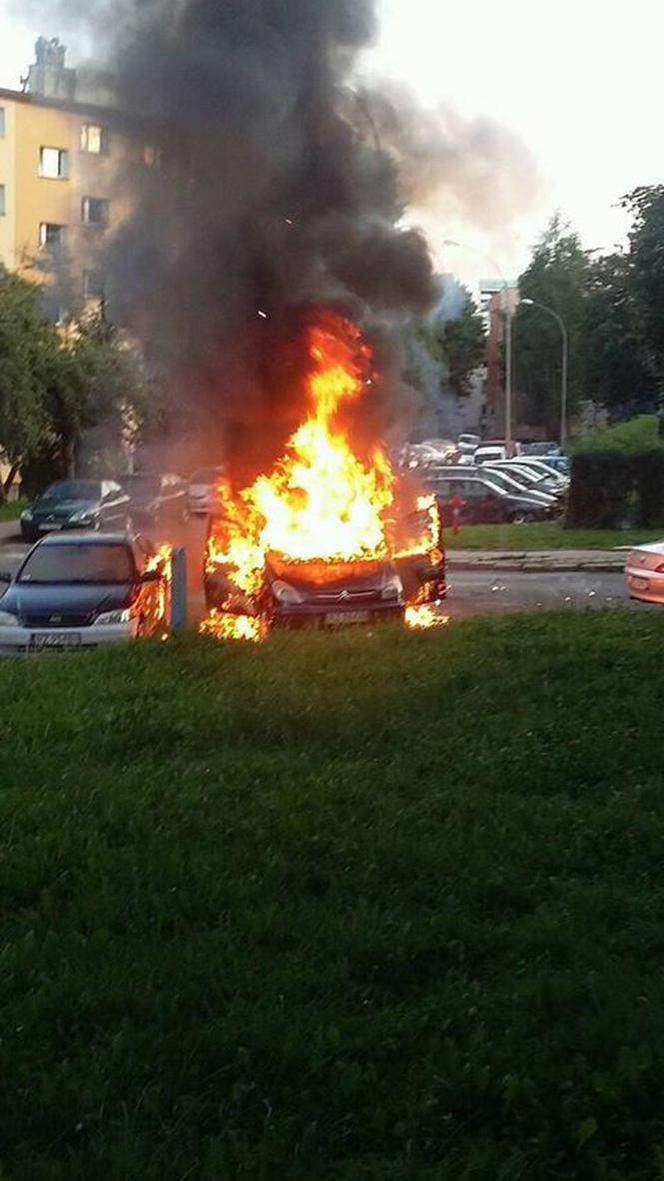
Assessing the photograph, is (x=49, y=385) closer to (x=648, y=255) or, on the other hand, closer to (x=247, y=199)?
Answer: (x=648, y=255)

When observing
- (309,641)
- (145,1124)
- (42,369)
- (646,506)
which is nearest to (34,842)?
(145,1124)

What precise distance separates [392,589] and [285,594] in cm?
107

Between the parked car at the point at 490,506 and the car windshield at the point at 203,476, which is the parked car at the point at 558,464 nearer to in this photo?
the parked car at the point at 490,506

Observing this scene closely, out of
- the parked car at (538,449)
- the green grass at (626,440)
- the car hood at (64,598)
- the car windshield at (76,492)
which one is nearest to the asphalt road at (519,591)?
the car hood at (64,598)

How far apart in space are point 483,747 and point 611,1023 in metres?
3.55

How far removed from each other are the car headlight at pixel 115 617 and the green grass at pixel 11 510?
88.7 feet

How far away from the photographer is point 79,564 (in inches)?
579

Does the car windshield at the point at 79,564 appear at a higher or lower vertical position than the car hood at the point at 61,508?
lower

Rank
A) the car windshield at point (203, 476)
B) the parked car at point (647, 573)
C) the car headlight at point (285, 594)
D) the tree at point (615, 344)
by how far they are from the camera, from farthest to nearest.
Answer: the tree at point (615, 344) → the car windshield at point (203, 476) → the parked car at point (647, 573) → the car headlight at point (285, 594)

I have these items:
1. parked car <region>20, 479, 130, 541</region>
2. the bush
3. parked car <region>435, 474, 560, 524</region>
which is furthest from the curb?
parked car <region>20, 479, 130, 541</region>

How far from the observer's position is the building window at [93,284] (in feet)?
60.6

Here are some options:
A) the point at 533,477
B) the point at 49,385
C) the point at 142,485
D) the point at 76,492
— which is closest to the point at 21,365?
the point at 49,385

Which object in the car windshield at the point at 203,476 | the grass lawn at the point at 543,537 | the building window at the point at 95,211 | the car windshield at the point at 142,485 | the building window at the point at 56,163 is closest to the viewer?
the building window at the point at 95,211

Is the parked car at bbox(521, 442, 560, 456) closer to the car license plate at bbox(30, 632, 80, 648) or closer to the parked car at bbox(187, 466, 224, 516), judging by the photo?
the parked car at bbox(187, 466, 224, 516)
